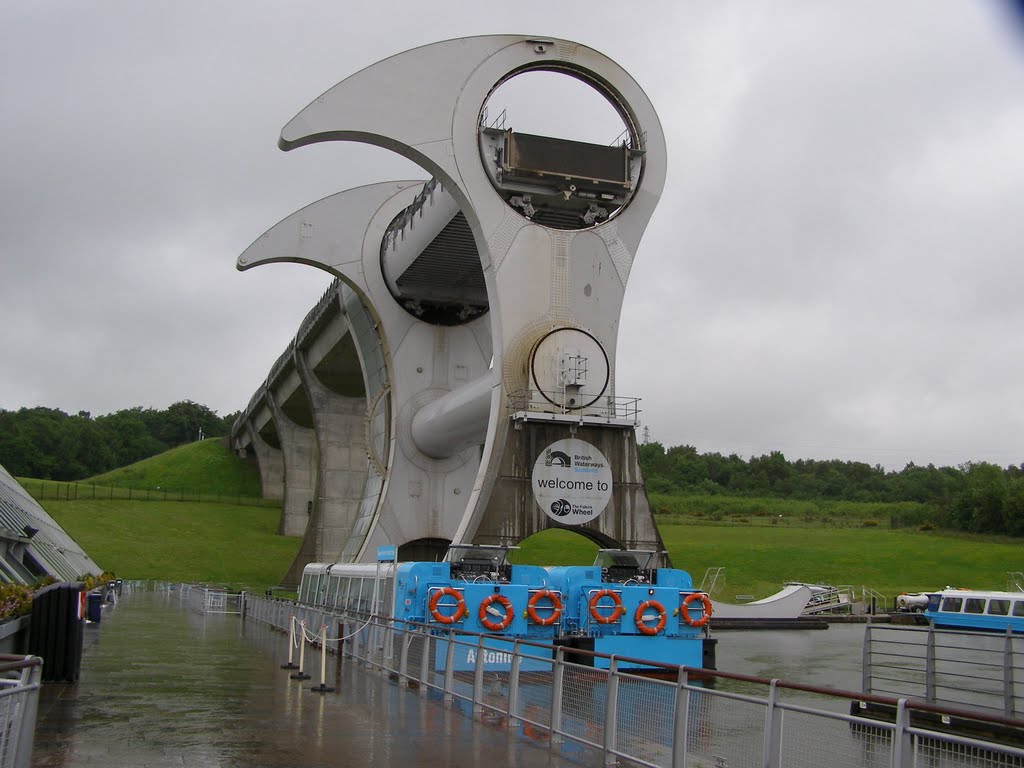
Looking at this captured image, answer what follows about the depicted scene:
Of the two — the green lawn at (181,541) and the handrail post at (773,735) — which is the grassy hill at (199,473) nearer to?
the green lawn at (181,541)

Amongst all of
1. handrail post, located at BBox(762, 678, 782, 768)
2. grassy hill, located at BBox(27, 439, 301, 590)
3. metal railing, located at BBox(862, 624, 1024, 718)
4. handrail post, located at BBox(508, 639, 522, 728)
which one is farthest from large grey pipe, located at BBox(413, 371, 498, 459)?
handrail post, located at BBox(762, 678, 782, 768)

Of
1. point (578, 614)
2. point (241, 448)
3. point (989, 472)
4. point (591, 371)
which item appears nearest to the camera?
point (578, 614)

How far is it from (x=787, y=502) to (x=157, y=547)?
64.1 meters

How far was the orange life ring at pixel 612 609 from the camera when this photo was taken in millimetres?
22656

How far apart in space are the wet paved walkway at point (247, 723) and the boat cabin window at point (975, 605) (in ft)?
69.7

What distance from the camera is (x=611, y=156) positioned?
115 feet

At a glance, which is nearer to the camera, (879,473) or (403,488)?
(403,488)

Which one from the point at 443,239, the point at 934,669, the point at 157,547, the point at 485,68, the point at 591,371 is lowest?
the point at 157,547

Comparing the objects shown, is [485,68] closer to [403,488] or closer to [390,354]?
[390,354]

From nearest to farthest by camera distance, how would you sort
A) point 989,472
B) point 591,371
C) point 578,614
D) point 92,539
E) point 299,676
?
1. point 299,676
2. point 578,614
3. point 591,371
4. point 92,539
5. point 989,472

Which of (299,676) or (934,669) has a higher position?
(934,669)

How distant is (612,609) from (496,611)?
263cm

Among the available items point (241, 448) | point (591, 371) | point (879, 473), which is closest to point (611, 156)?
point (591, 371)

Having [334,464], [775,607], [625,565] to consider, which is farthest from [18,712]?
[334,464]
